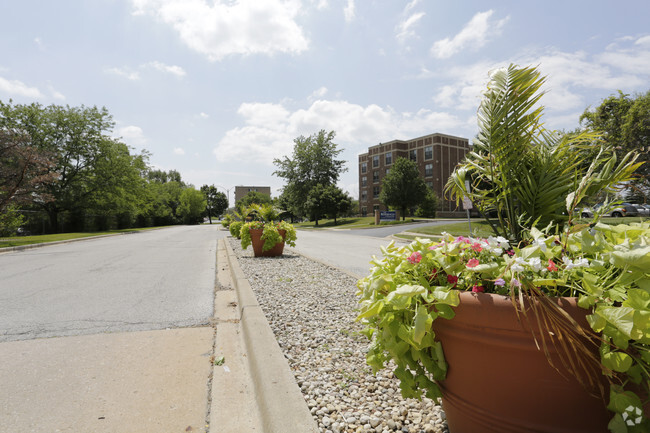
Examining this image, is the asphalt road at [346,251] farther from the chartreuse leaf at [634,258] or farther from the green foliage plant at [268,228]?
the chartreuse leaf at [634,258]

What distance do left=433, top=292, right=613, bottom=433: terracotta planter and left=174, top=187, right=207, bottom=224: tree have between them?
7442 cm

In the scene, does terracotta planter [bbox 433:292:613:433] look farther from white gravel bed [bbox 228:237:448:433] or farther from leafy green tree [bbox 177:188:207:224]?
leafy green tree [bbox 177:188:207:224]

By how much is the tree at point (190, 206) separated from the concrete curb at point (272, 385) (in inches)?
2851

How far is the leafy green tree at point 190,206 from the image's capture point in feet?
230

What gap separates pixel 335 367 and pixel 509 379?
4.87 feet

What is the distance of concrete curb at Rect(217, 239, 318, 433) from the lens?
71.9 inches

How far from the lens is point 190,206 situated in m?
71.4

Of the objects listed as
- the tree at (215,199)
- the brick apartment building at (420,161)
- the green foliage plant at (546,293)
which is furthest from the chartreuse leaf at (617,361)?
the tree at (215,199)

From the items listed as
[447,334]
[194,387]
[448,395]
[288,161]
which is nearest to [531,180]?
[447,334]

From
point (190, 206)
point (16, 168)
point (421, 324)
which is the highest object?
point (16, 168)

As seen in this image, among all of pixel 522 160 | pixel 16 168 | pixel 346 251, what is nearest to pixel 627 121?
pixel 346 251

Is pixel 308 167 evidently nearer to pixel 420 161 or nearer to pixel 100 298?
pixel 420 161

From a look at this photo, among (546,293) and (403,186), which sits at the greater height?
(403,186)

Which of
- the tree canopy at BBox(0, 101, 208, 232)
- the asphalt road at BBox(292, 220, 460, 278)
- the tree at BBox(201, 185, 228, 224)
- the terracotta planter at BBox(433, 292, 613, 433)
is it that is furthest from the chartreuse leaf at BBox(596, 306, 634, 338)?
the tree at BBox(201, 185, 228, 224)
